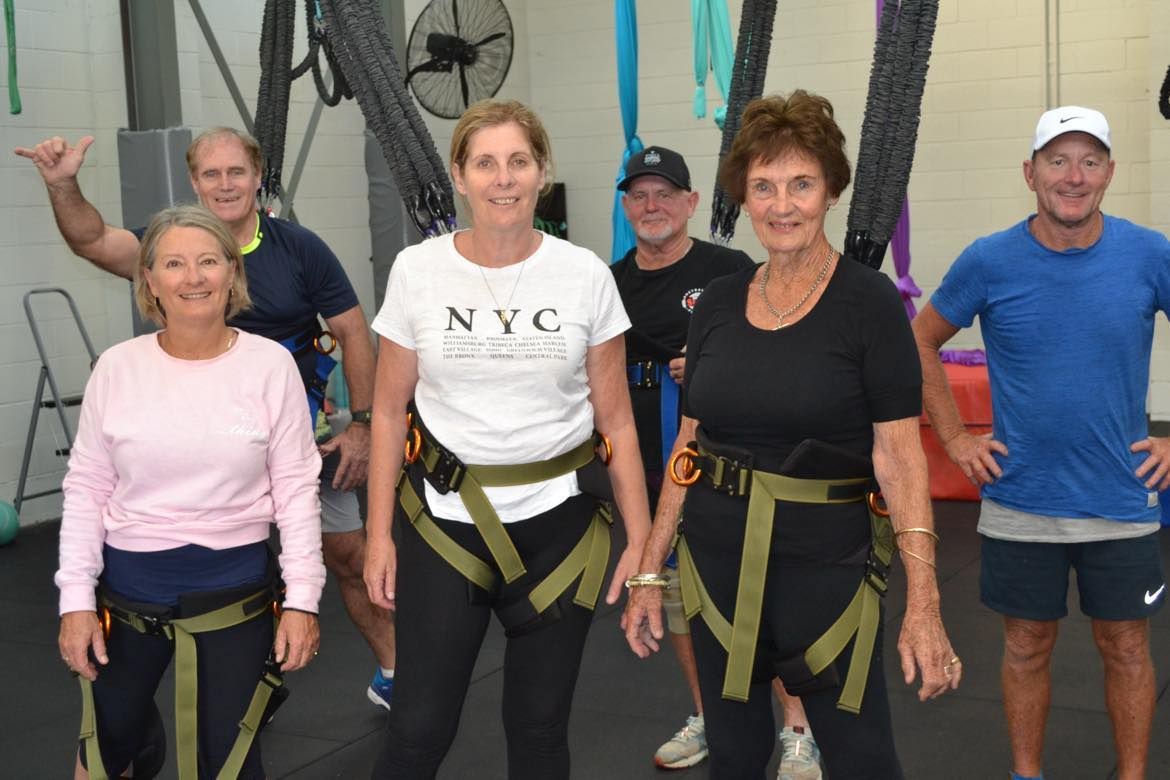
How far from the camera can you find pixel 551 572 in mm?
2182

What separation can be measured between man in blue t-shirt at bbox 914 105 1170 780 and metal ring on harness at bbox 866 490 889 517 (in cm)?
67

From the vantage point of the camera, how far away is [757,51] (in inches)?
129

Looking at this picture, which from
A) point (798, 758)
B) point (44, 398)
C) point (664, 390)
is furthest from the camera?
point (44, 398)

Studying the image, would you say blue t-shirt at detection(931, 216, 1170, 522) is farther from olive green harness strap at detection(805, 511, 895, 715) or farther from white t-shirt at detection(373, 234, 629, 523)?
white t-shirt at detection(373, 234, 629, 523)

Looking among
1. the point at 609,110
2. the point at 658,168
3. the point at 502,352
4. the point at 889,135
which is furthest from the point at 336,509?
the point at 609,110

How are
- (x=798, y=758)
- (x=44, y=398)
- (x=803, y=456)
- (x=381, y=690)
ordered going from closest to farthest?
(x=803, y=456) → (x=798, y=758) → (x=381, y=690) → (x=44, y=398)

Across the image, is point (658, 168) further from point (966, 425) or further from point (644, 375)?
point (966, 425)

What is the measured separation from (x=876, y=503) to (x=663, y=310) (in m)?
1.34

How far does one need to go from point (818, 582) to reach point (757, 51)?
1736 mm

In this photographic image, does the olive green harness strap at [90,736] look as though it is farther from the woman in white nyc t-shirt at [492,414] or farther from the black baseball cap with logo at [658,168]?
the black baseball cap with logo at [658,168]

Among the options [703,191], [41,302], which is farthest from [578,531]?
[703,191]

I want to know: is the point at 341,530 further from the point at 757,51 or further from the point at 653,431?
the point at 757,51

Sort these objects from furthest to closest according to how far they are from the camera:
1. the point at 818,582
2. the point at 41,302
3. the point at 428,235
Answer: the point at 41,302 → the point at 428,235 → the point at 818,582

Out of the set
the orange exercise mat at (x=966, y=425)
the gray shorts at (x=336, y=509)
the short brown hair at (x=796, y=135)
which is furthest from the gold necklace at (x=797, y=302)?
the orange exercise mat at (x=966, y=425)
